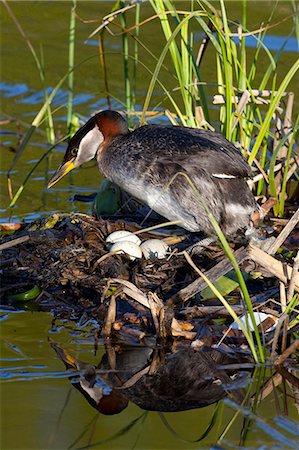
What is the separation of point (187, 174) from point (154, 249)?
53cm

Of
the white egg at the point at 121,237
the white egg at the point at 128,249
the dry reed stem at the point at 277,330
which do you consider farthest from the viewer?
the white egg at the point at 121,237

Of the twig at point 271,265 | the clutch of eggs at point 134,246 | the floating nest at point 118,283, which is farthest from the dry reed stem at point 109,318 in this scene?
the twig at point 271,265

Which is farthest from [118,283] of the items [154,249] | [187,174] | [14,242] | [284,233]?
[284,233]

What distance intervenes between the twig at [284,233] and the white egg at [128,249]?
935 mm

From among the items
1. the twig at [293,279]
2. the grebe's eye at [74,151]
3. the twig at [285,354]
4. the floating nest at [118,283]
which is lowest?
the floating nest at [118,283]

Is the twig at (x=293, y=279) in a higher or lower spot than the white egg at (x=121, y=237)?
higher

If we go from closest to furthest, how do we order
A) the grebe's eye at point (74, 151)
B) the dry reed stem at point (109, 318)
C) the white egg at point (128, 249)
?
the dry reed stem at point (109, 318), the white egg at point (128, 249), the grebe's eye at point (74, 151)

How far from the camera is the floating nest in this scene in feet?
17.6

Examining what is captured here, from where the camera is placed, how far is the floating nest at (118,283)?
5355mm

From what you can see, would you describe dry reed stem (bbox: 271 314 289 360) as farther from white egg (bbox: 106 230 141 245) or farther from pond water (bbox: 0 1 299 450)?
white egg (bbox: 106 230 141 245)

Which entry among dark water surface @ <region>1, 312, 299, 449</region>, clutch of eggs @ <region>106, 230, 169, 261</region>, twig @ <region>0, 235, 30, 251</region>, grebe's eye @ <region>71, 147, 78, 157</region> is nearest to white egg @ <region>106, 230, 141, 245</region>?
clutch of eggs @ <region>106, 230, 169, 261</region>

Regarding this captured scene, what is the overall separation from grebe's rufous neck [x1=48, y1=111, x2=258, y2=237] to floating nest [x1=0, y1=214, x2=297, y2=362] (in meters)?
0.25

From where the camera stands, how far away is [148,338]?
5.38 meters

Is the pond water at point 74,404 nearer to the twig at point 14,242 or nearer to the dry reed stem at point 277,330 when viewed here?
the dry reed stem at point 277,330
